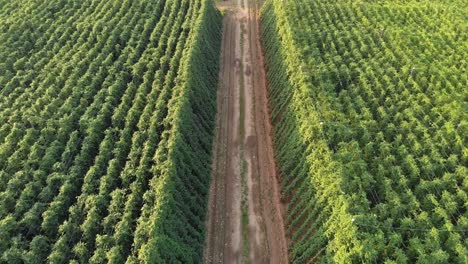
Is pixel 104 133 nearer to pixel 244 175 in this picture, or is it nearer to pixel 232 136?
pixel 232 136

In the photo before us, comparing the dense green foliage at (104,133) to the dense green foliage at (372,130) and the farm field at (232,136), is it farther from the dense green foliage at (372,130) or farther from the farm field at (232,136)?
the dense green foliage at (372,130)

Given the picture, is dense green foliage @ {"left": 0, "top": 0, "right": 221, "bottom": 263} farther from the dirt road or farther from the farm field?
the dirt road

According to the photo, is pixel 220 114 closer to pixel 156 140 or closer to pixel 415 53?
pixel 156 140

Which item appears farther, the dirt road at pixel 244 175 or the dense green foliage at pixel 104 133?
the dirt road at pixel 244 175

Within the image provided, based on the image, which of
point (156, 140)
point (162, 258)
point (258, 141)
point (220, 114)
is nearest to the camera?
point (162, 258)

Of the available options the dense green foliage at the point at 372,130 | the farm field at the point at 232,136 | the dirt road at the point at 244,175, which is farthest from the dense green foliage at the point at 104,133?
the dense green foliage at the point at 372,130

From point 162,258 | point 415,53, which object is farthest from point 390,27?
point 162,258

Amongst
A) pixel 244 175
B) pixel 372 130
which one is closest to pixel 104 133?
pixel 244 175

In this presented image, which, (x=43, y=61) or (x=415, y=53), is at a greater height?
(x=43, y=61)
